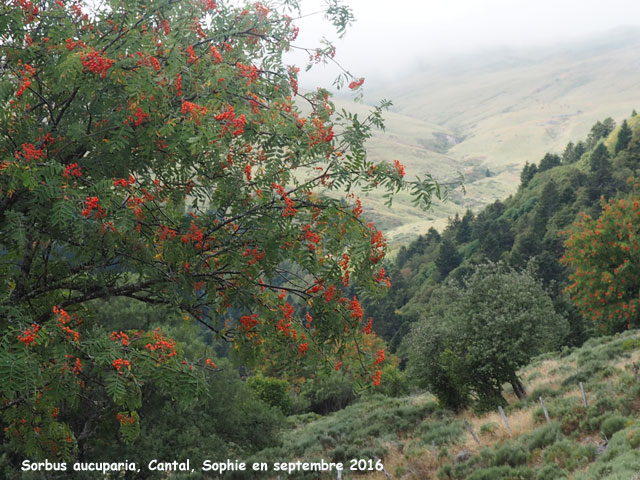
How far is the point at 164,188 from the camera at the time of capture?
640 centimetres

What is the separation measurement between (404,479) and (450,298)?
1190 centimetres

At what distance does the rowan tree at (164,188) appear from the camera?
500 cm

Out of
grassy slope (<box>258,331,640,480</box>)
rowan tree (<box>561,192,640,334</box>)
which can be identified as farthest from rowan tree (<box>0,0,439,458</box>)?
rowan tree (<box>561,192,640,334</box>)

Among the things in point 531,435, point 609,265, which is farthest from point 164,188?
point 609,265

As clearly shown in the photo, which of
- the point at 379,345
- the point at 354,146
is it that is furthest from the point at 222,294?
the point at 379,345

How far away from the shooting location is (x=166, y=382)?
16.4 feet

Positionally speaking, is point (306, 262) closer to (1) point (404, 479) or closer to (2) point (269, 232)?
(2) point (269, 232)

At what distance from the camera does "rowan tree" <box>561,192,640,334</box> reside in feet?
106

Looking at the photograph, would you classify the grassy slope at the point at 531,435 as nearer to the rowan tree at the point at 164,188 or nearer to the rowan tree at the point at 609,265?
the rowan tree at the point at 164,188

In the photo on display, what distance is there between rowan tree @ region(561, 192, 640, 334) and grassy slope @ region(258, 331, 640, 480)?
9085 millimetres

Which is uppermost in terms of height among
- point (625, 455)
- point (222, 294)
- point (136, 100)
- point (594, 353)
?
point (136, 100)

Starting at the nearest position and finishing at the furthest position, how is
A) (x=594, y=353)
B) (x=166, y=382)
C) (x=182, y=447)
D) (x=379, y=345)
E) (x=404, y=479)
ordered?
(x=166, y=382), (x=404, y=479), (x=182, y=447), (x=594, y=353), (x=379, y=345)

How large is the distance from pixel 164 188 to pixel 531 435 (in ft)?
38.4

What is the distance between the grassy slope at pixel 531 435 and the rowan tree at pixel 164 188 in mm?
5978
